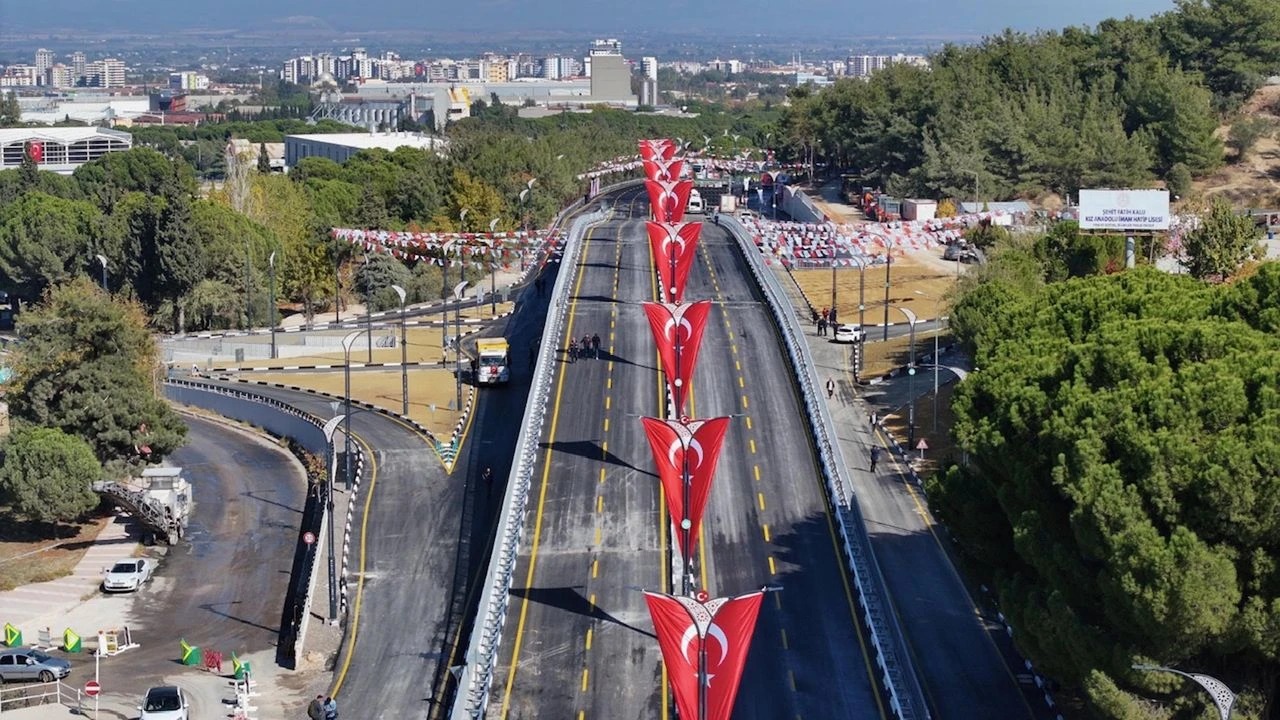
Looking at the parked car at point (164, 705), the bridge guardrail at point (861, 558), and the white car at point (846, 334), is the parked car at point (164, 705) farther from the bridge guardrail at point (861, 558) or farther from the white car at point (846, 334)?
the white car at point (846, 334)

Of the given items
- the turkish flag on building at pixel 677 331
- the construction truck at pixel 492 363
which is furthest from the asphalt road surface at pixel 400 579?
the turkish flag on building at pixel 677 331

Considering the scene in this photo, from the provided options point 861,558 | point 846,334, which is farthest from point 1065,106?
point 861,558

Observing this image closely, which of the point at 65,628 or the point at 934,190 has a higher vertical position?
the point at 934,190

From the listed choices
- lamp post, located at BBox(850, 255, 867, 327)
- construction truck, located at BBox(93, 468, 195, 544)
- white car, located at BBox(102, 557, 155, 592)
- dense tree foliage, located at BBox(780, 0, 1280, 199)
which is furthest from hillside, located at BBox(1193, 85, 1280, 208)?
white car, located at BBox(102, 557, 155, 592)

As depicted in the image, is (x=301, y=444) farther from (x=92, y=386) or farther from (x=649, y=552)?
(x=649, y=552)

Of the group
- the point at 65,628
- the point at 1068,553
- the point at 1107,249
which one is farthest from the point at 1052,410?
the point at 1107,249

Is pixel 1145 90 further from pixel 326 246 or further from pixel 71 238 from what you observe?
pixel 71 238

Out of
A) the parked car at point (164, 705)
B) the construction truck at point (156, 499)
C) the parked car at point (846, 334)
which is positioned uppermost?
the parked car at point (846, 334)
